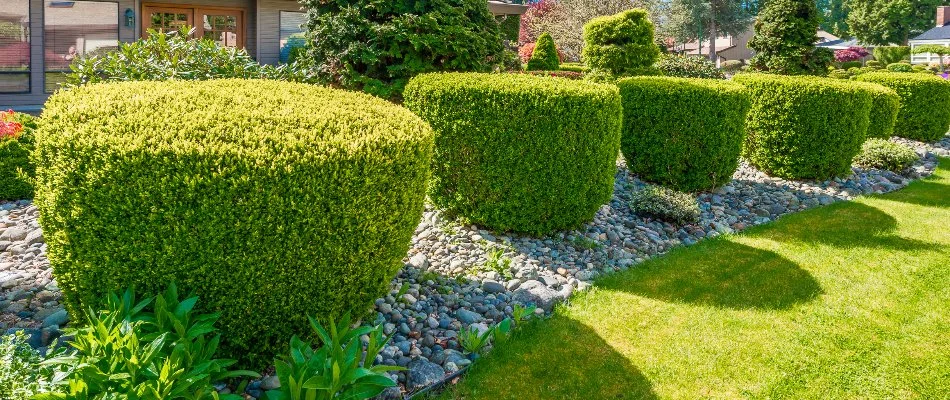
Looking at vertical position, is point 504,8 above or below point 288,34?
above

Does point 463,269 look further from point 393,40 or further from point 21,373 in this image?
point 21,373

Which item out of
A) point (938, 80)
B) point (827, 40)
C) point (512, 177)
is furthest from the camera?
point (827, 40)

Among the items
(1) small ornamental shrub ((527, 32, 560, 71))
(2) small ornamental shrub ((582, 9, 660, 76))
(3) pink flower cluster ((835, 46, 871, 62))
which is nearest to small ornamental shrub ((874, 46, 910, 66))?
(3) pink flower cluster ((835, 46, 871, 62))

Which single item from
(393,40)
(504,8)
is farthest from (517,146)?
(504,8)

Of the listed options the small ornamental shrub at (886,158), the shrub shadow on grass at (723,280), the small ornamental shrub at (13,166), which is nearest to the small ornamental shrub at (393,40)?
the shrub shadow on grass at (723,280)

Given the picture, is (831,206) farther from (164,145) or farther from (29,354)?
(29,354)

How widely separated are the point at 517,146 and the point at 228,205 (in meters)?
3.07

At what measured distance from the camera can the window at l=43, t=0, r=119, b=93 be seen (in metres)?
14.2

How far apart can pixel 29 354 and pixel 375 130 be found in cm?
196

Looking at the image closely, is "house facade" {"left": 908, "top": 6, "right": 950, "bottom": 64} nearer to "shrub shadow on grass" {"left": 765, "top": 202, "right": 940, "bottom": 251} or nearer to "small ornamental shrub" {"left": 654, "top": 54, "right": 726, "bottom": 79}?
"small ornamental shrub" {"left": 654, "top": 54, "right": 726, "bottom": 79}

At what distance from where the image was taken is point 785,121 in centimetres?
896

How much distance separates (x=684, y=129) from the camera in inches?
306

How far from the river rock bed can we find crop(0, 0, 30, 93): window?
9.34 metres

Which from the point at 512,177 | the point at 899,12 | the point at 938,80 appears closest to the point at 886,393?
the point at 512,177
